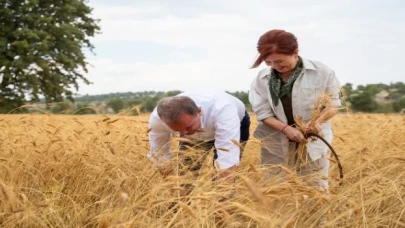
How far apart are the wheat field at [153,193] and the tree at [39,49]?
56.2ft

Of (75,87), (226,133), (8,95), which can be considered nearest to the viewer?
(226,133)

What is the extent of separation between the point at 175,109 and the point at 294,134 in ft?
2.77

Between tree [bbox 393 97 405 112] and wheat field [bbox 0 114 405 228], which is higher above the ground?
wheat field [bbox 0 114 405 228]

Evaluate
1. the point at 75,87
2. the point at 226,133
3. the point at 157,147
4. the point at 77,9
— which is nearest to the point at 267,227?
the point at 226,133

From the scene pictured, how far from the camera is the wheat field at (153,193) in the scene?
263 cm

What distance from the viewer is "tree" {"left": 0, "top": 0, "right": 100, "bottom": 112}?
2158cm

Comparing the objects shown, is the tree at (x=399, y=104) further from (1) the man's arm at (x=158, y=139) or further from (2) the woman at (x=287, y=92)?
(1) the man's arm at (x=158, y=139)

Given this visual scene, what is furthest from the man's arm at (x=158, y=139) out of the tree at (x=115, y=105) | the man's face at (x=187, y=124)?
the tree at (x=115, y=105)

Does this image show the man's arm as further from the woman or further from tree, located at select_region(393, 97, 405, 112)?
tree, located at select_region(393, 97, 405, 112)

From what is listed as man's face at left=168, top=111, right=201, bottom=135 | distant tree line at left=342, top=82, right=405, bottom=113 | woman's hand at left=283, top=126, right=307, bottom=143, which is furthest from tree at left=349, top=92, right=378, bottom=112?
man's face at left=168, top=111, right=201, bottom=135

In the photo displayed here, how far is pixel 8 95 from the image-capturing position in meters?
22.0

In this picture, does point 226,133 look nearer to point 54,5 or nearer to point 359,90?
point 359,90

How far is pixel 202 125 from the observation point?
3533 millimetres

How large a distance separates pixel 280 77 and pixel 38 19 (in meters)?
20.2
